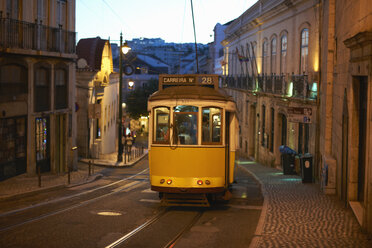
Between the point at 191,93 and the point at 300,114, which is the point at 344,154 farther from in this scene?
the point at 300,114

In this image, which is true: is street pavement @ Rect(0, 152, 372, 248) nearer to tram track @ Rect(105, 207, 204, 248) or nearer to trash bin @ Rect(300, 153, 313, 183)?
trash bin @ Rect(300, 153, 313, 183)

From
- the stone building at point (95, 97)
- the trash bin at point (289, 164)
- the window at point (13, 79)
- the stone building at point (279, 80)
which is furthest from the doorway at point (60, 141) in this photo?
the stone building at point (279, 80)

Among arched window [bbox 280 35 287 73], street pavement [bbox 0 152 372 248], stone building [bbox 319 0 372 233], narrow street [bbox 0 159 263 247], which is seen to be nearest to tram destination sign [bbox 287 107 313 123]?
stone building [bbox 319 0 372 233]

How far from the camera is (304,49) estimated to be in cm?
2375

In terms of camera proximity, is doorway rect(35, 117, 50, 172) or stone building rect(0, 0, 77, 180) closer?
stone building rect(0, 0, 77, 180)

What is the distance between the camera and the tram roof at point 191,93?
41.9 feet

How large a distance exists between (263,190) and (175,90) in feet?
17.5

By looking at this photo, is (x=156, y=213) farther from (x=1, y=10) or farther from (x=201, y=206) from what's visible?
(x=1, y=10)

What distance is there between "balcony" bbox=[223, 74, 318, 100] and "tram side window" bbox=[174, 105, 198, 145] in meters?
8.96

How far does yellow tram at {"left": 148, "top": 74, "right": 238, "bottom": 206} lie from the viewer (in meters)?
12.6

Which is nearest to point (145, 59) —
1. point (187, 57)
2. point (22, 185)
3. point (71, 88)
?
point (187, 57)

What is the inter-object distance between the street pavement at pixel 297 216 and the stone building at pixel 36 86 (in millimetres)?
1840

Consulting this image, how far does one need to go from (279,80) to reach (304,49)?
260cm

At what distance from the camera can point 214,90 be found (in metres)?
13.5
